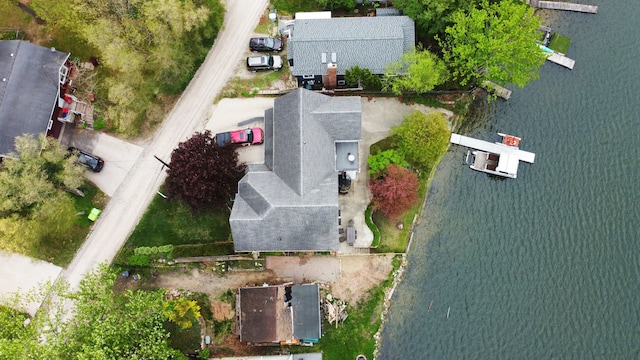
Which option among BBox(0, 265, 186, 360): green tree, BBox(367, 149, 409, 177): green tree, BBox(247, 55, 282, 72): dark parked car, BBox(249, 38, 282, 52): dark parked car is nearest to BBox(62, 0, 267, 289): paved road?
BBox(249, 38, 282, 52): dark parked car

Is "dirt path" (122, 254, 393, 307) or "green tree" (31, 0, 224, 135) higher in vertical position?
"green tree" (31, 0, 224, 135)

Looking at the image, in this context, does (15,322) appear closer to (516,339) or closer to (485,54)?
(516,339)

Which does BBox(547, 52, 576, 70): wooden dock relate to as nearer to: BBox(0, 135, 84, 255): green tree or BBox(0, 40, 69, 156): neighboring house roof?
BBox(0, 135, 84, 255): green tree

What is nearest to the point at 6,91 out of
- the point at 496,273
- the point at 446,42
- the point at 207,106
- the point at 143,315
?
the point at 207,106

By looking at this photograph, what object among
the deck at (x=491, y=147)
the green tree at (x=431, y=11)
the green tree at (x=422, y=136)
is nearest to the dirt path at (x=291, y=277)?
the green tree at (x=422, y=136)

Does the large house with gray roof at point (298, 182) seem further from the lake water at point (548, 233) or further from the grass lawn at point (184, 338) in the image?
the lake water at point (548, 233)
